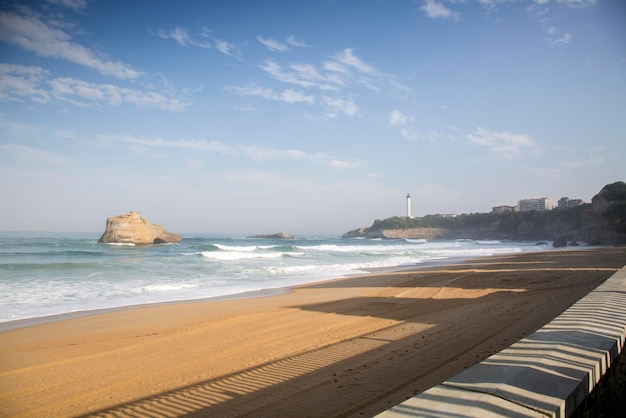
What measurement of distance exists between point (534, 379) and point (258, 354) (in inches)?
162

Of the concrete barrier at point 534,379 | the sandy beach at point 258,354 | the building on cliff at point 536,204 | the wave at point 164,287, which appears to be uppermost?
the building on cliff at point 536,204

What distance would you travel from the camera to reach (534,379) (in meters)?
2.79

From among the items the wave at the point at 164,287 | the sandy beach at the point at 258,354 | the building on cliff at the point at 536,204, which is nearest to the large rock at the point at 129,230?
the wave at the point at 164,287

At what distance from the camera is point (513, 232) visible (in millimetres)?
93312

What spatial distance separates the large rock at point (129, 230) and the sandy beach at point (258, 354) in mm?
54279

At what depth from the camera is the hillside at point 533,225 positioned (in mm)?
52287

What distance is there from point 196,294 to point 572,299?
38.4 feet

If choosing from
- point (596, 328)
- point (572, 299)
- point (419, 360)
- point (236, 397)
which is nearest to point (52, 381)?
point (236, 397)

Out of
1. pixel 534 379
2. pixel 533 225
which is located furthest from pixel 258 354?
pixel 533 225

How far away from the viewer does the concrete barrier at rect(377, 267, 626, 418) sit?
2.35 m

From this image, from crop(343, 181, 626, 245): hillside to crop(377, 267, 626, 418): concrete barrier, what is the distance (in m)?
57.9

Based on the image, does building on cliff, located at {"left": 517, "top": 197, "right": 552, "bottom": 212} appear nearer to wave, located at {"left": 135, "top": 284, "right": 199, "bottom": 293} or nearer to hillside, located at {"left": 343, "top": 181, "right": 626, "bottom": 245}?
hillside, located at {"left": 343, "top": 181, "right": 626, "bottom": 245}

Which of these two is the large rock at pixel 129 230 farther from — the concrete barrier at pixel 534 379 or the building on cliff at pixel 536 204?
the building on cliff at pixel 536 204

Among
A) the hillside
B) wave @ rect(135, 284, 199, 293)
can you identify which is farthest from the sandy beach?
the hillside
